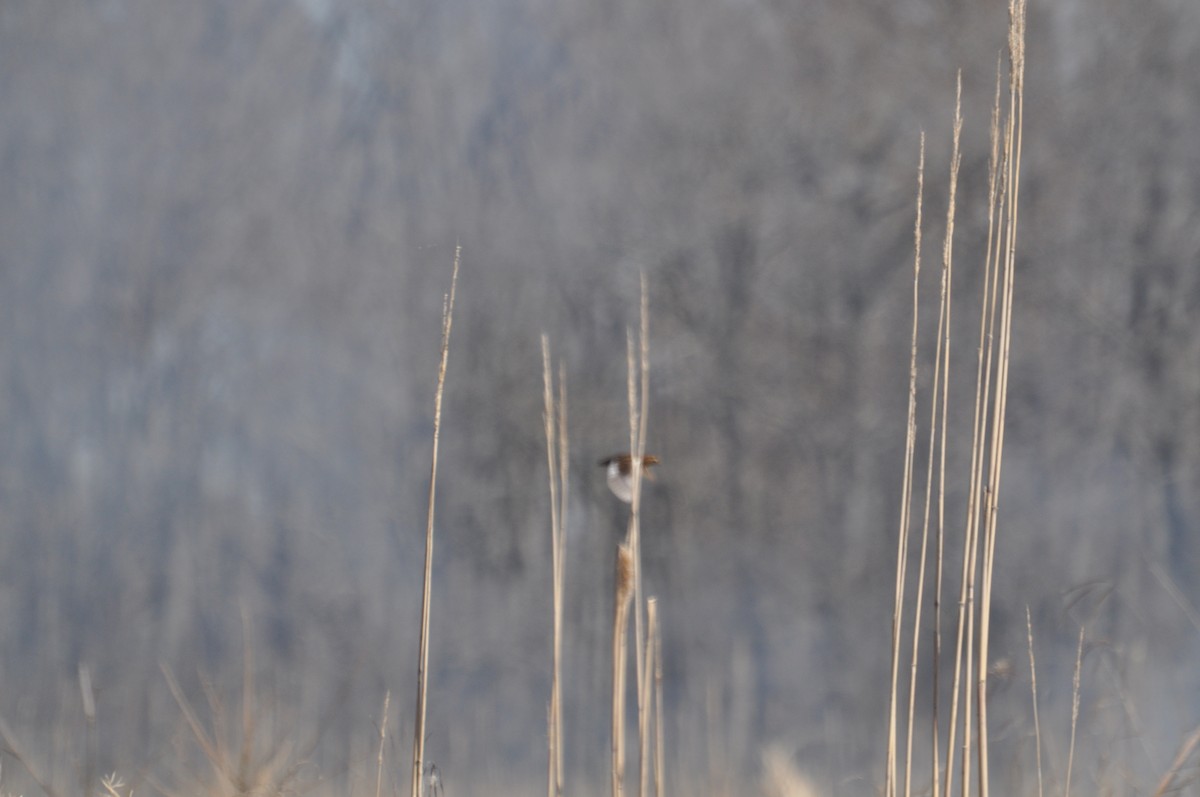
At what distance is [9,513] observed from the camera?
2.15 meters

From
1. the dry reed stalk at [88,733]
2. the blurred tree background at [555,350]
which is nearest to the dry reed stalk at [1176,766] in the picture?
the blurred tree background at [555,350]

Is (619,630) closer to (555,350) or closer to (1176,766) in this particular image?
(1176,766)

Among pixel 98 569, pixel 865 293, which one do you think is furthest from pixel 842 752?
pixel 98 569

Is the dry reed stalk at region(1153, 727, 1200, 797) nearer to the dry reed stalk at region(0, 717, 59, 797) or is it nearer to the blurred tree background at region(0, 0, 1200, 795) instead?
the blurred tree background at region(0, 0, 1200, 795)

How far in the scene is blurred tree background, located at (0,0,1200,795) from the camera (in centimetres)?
192

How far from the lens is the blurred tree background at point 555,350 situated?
1924 mm

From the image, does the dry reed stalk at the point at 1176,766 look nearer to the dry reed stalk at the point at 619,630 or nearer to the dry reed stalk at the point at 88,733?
the dry reed stalk at the point at 619,630

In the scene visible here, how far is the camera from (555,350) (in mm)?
2119

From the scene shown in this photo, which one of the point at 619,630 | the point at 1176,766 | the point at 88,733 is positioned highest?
the point at 619,630

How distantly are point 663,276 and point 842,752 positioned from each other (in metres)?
0.89

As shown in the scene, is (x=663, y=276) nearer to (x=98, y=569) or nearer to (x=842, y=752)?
(x=842, y=752)

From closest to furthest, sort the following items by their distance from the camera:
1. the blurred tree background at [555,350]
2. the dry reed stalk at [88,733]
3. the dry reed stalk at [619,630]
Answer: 1. the dry reed stalk at [619,630]
2. the dry reed stalk at [88,733]
3. the blurred tree background at [555,350]

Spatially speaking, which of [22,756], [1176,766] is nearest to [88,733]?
[22,756]

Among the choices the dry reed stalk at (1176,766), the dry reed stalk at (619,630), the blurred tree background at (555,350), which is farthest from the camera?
the blurred tree background at (555,350)
